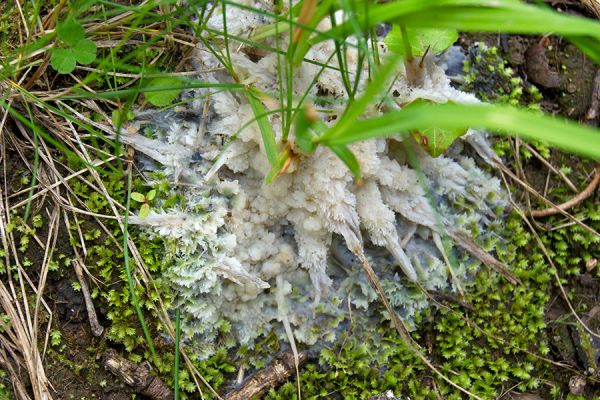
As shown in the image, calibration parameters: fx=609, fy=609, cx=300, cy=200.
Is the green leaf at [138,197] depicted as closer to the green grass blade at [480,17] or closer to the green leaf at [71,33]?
the green leaf at [71,33]

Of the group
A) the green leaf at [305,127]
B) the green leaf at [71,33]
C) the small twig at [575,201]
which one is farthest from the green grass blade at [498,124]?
the small twig at [575,201]

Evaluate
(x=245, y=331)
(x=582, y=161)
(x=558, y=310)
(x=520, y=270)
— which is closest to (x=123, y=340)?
(x=245, y=331)

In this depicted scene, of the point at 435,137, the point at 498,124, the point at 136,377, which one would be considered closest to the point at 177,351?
the point at 136,377

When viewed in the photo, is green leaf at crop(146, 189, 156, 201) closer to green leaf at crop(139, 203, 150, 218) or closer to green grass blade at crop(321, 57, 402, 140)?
green leaf at crop(139, 203, 150, 218)

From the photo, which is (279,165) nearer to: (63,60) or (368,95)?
(368,95)

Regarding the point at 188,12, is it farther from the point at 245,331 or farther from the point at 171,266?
the point at 245,331

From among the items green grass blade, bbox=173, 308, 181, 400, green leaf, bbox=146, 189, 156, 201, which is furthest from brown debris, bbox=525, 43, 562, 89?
green grass blade, bbox=173, 308, 181, 400

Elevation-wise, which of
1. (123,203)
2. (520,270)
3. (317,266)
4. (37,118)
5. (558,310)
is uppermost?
(37,118)
